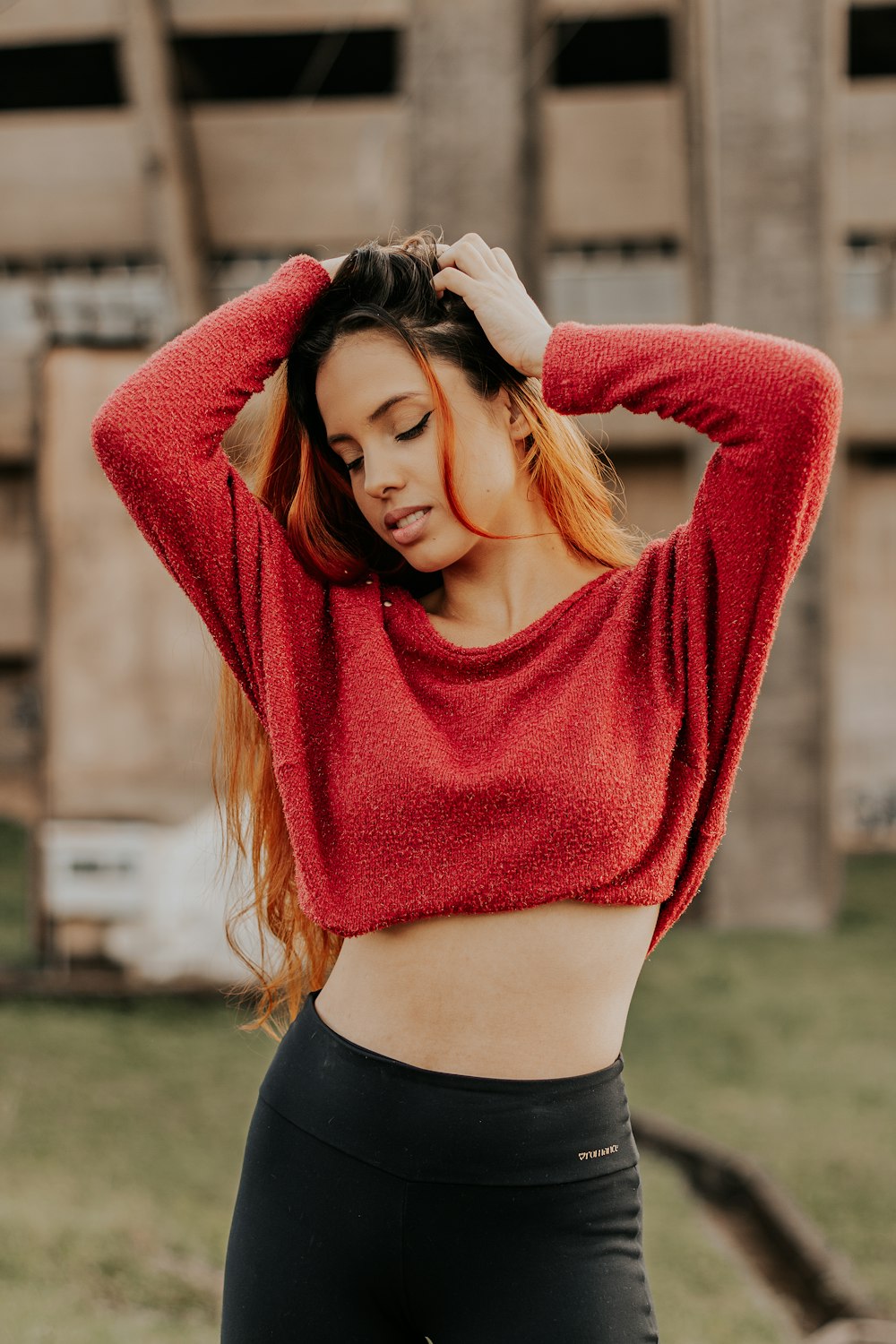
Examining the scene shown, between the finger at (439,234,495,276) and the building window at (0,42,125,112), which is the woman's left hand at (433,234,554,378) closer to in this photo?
the finger at (439,234,495,276)

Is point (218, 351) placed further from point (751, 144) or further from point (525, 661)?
point (751, 144)

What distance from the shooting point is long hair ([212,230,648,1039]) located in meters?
1.52

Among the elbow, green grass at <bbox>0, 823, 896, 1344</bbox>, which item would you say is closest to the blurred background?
green grass at <bbox>0, 823, 896, 1344</bbox>

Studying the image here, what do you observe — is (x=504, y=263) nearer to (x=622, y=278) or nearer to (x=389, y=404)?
(x=389, y=404)

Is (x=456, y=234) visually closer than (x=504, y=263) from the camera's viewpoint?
No

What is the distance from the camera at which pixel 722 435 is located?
1.39 meters

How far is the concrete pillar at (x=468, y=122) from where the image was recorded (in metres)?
8.84

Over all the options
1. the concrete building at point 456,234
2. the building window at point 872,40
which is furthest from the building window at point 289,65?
the building window at point 872,40

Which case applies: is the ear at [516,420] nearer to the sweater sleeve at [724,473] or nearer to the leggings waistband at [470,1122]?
the sweater sleeve at [724,473]

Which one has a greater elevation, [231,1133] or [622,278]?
[622,278]

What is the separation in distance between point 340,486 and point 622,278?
1180 centimetres

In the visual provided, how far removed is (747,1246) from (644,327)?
330cm

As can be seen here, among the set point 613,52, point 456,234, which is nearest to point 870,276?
point 613,52

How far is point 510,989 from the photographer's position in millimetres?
1386
